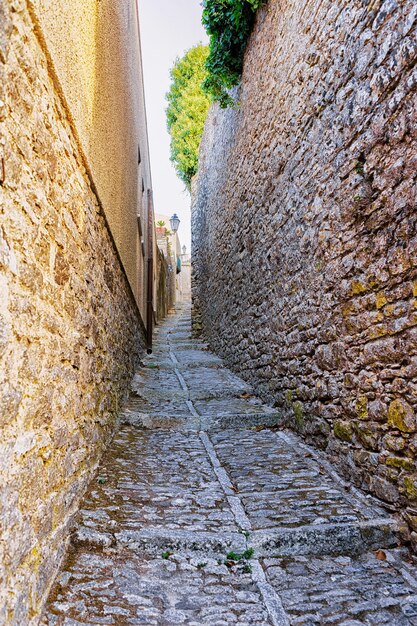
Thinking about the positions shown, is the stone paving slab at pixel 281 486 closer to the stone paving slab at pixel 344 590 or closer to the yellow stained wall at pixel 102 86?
the stone paving slab at pixel 344 590

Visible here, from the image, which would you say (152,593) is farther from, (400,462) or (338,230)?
(338,230)

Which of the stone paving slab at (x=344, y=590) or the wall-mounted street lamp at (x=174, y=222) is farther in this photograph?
the wall-mounted street lamp at (x=174, y=222)

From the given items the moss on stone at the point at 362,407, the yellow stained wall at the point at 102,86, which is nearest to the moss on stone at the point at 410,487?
the moss on stone at the point at 362,407

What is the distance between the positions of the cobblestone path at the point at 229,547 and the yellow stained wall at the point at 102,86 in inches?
87.3

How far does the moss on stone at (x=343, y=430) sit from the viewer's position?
3.17m

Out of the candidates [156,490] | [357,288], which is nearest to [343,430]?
[357,288]

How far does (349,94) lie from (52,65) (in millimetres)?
2140

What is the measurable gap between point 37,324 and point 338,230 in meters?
2.36

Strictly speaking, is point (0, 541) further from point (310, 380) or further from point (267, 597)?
point (310, 380)

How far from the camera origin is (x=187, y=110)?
14.2m

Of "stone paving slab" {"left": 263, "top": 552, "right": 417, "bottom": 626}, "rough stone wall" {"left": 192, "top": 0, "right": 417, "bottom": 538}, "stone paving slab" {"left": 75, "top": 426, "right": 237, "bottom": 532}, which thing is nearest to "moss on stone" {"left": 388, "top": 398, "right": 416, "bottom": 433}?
"rough stone wall" {"left": 192, "top": 0, "right": 417, "bottom": 538}

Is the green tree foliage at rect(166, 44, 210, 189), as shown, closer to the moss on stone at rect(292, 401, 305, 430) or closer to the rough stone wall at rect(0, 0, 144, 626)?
the moss on stone at rect(292, 401, 305, 430)

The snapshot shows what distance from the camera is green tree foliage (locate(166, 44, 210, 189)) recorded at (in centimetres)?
1341

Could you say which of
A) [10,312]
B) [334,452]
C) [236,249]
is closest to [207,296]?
[236,249]
